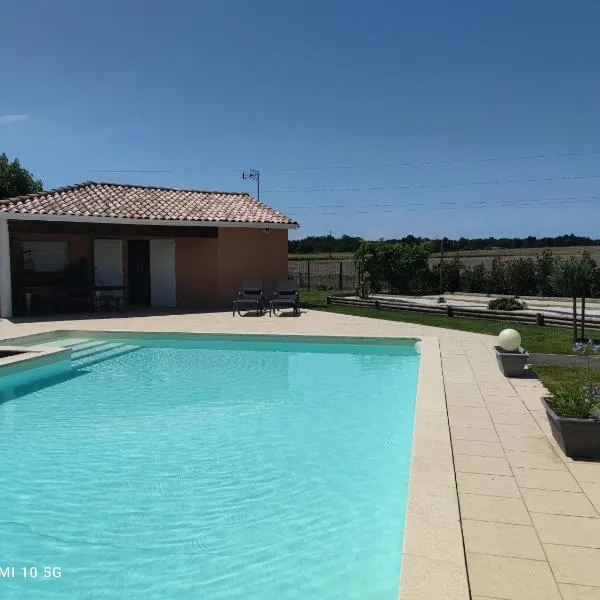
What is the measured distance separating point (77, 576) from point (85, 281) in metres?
15.6

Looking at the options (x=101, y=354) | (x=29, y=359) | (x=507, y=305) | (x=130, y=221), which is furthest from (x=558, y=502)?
(x=130, y=221)

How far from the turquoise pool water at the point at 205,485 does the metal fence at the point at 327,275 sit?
62.6ft

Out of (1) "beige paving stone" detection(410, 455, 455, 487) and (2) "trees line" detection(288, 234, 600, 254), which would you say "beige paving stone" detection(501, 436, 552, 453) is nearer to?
(1) "beige paving stone" detection(410, 455, 455, 487)

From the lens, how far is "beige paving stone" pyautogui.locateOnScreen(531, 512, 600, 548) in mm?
3305

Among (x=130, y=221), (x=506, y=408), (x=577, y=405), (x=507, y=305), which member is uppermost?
(x=130, y=221)

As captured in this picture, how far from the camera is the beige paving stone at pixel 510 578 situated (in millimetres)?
2779

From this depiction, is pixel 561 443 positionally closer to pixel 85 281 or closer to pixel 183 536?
pixel 183 536

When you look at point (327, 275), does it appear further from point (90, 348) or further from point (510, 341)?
point (510, 341)

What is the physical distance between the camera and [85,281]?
707 inches

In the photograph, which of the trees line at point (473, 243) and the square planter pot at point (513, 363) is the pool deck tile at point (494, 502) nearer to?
the square planter pot at point (513, 363)

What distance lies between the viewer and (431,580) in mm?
2885

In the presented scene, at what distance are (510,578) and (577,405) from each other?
7.89 ft

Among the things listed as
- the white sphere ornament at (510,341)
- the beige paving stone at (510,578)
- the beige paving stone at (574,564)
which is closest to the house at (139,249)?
the white sphere ornament at (510,341)

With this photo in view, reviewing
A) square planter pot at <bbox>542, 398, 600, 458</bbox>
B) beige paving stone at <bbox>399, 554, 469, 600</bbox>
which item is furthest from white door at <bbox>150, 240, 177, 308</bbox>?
beige paving stone at <bbox>399, 554, 469, 600</bbox>
